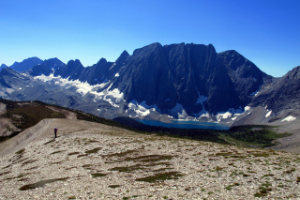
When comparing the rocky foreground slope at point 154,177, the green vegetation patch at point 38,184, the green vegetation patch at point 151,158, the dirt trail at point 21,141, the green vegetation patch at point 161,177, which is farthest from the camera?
the dirt trail at point 21,141

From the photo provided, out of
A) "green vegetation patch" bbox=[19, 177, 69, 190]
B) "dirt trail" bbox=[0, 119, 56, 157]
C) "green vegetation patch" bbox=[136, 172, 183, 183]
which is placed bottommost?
"dirt trail" bbox=[0, 119, 56, 157]

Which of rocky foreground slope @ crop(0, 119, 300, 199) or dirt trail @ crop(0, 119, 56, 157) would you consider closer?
rocky foreground slope @ crop(0, 119, 300, 199)

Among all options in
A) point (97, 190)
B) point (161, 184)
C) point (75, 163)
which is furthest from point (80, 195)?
point (75, 163)

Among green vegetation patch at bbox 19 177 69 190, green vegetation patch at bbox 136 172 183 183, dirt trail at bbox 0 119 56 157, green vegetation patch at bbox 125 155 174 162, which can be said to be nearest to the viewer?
green vegetation patch at bbox 136 172 183 183

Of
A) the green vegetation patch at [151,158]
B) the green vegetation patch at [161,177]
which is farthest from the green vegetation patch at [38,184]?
the green vegetation patch at [151,158]

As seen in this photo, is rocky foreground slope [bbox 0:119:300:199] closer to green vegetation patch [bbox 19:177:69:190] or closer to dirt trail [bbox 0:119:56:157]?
green vegetation patch [bbox 19:177:69:190]

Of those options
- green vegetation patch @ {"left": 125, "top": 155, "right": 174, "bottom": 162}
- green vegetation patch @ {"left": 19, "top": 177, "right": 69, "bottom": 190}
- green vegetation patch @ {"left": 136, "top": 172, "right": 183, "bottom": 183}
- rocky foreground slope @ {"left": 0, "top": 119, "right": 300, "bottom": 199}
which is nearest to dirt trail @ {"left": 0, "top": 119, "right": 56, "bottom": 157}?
rocky foreground slope @ {"left": 0, "top": 119, "right": 300, "bottom": 199}

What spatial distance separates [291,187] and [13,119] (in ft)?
479

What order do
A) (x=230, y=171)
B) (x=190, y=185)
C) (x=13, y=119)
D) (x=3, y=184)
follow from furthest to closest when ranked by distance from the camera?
1. (x=13, y=119)
2. (x=3, y=184)
3. (x=230, y=171)
4. (x=190, y=185)

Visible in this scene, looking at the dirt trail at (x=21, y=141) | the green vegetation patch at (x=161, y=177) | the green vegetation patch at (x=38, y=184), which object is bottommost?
the dirt trail at (x=21, y=141)

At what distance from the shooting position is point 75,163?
3394cm

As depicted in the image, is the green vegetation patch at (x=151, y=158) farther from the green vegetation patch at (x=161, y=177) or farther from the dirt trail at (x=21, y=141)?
the dirt trail at (x=21, y=141)

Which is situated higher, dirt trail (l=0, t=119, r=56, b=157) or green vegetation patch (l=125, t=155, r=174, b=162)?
green vegetation patch (l=125, t=155, r=174, b=162)

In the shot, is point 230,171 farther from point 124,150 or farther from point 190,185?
point 124,150
